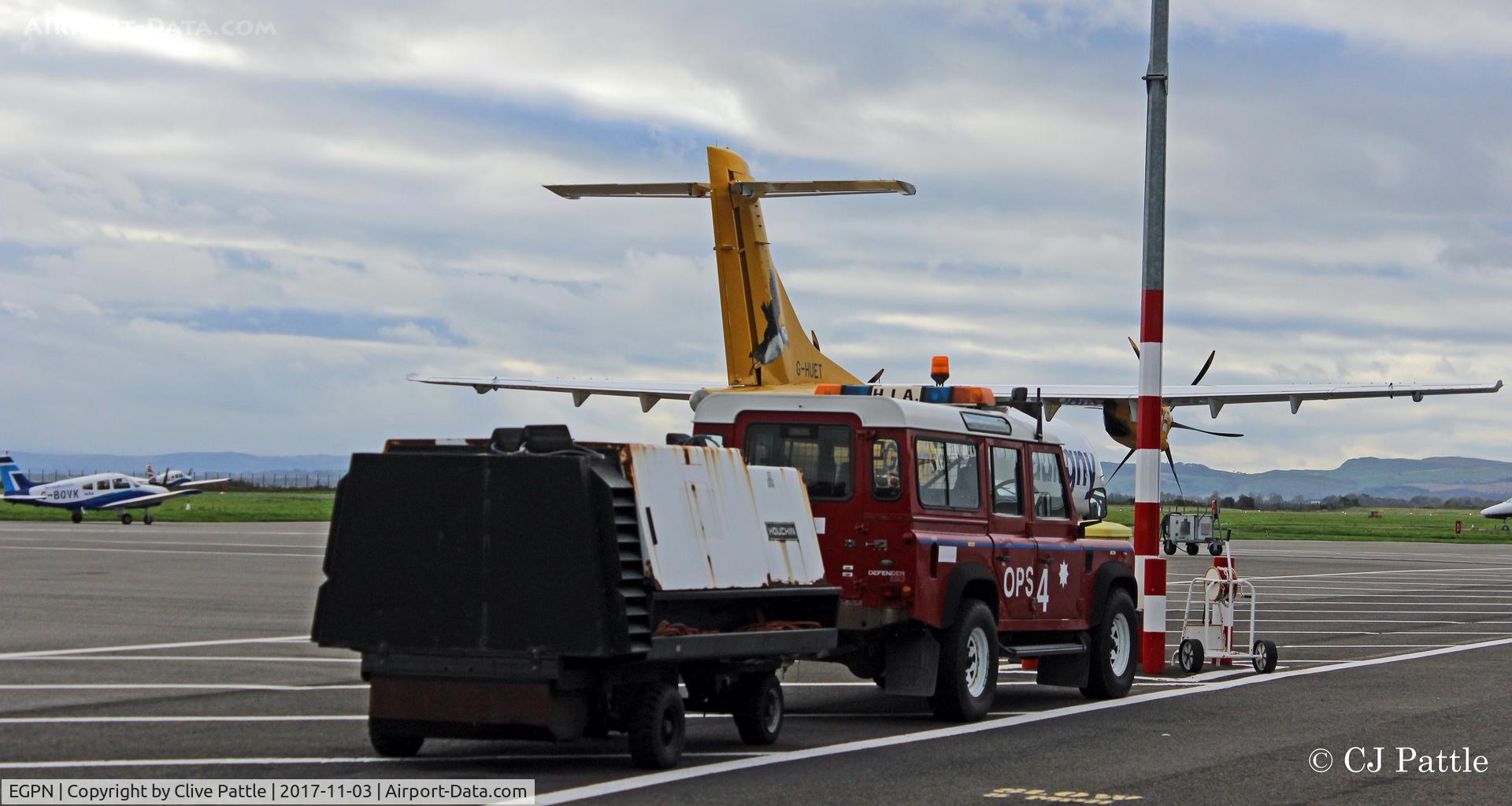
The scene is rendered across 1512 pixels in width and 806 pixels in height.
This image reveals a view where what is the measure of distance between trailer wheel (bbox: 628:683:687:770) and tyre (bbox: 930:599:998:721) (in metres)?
3.20

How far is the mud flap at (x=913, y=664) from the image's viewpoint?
12.1 m

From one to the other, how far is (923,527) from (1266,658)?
6.59 metres

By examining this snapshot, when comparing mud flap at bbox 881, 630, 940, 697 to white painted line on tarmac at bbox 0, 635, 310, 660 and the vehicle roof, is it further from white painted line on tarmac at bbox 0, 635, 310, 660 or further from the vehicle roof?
white painted line on tarmac at bbox 0, 635, 310, 660

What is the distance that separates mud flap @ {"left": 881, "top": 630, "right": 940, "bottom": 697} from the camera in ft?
39.6

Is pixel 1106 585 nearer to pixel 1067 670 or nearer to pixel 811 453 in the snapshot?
pixel 1067 670

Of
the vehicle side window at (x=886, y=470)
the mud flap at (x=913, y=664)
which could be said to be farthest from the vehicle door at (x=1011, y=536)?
the vehicle side window at (x=886, y=470)

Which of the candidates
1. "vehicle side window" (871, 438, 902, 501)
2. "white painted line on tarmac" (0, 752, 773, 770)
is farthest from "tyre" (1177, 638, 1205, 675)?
"white painted line on tarmac" (0, 752, 773, 770)

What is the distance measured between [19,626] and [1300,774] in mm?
15539

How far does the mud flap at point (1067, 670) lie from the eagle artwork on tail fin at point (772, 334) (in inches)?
444

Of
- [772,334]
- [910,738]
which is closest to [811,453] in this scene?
[910,738]

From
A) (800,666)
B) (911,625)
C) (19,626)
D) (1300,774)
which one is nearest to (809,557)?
(911,625)

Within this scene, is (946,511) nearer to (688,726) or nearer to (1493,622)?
(688,726)

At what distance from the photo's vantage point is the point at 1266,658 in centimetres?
1678

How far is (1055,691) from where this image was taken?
15.4 m
